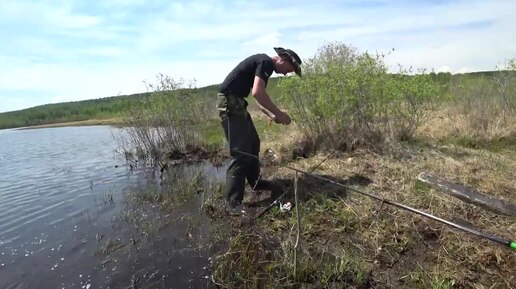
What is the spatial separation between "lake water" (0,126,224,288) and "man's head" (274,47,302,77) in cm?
278

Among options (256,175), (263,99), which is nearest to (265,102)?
(263,99)

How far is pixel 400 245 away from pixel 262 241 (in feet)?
5.15

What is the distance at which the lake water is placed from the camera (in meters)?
4.29

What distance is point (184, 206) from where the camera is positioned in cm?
641

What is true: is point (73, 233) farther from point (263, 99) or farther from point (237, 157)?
point (263, 99)

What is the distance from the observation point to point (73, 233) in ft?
18.6

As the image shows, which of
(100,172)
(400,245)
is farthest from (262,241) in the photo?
(100,172)

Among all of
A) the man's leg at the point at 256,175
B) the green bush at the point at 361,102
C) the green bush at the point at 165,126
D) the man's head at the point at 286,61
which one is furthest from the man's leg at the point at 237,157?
the green bush at the point at 165,126

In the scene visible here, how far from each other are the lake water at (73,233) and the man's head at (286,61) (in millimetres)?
2778

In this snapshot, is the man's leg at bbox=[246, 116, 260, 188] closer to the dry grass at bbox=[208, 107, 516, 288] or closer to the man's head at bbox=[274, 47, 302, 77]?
the dry grass at bbox=[208, 107, 516, 288]

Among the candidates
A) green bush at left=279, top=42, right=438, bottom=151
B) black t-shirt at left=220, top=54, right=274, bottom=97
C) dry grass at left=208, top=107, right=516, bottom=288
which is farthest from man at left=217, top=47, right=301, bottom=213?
green bush at left=279, top=42, right=438, bottom=151

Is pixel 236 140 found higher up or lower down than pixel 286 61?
lower down

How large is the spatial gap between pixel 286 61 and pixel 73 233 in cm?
402

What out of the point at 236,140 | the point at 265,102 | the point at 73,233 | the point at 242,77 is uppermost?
the point at 242,77
